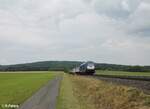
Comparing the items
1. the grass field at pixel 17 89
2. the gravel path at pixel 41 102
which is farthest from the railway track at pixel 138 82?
the grass field at pixel 17 89

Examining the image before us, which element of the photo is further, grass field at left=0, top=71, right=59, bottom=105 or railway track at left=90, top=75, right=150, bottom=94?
grass field at left=0, top=71, right=59, bottom=105

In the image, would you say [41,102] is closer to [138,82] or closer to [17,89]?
[138,82]

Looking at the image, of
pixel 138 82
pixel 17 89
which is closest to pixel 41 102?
pixel 138 82

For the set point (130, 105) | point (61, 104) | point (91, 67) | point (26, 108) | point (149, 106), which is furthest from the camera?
point (91, 67)

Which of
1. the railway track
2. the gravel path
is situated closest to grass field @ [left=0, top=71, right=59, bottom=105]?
the gravel path

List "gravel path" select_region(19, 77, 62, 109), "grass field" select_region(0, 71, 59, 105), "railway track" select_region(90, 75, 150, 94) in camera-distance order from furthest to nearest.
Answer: "grass field" select_region(0, 71, 59, 105) < "railway track" select_region(90, 75, 150, 94) < "gravel path" select_region(19, 77, 62, 109)

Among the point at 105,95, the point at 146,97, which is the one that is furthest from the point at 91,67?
the point at 146,97

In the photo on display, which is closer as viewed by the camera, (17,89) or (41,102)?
(41,102)

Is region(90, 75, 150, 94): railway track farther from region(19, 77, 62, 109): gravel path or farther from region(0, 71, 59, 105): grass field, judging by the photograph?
region(0, 71, 59, 105): grass field

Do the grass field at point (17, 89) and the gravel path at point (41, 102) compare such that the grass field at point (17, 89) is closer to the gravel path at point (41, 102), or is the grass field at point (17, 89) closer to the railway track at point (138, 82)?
the gravel path at point (41, 102)

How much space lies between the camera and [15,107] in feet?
80.1

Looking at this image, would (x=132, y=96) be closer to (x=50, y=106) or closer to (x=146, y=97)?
(x=146, y=97)

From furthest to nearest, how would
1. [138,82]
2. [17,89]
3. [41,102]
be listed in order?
[17,89]
[138,82]
[41,102]

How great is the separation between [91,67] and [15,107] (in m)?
71.2
